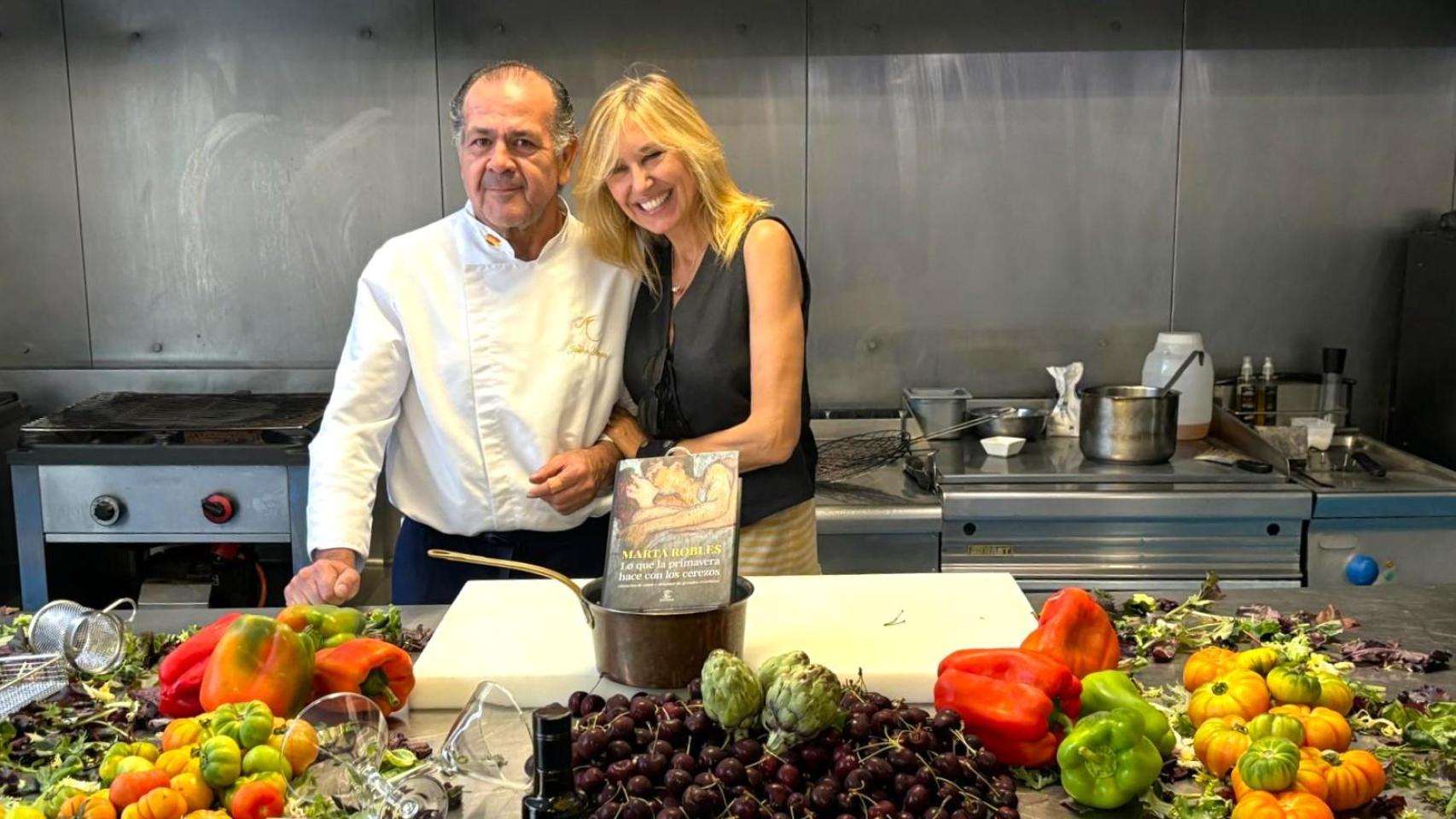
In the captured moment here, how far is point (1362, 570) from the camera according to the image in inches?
104

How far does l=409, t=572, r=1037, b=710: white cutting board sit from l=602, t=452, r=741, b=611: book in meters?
0.12

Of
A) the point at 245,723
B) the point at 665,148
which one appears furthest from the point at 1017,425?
the point at 245,723

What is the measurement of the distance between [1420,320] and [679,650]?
258 centimetres

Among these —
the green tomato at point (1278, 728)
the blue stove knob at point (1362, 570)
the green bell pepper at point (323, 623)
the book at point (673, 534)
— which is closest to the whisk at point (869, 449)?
the blue stove knob at point (1362, 570)

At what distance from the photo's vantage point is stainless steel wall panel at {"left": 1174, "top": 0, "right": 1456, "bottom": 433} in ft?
10.8

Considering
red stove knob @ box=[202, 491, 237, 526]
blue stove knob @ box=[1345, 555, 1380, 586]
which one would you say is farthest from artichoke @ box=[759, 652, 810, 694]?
red stove knob @ box=[202, 491, 237, 526]

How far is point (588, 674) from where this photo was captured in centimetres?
151

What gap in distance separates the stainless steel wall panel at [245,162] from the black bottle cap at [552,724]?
2.57 metres

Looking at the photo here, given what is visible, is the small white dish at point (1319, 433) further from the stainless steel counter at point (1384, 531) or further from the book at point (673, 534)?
the book at point (673, 534)

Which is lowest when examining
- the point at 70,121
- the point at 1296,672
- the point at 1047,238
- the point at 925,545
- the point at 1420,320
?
the point at 925,545

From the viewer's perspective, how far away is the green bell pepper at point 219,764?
1177 millimetres

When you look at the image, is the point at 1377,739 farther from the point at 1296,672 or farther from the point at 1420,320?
the point at 1420,320

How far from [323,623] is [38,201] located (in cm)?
249

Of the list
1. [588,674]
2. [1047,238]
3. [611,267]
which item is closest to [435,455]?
[611,267]
